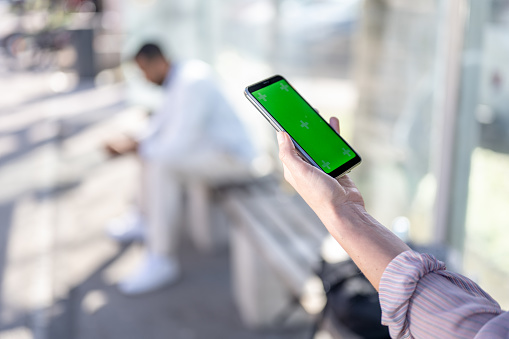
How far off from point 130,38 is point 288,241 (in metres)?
5.11

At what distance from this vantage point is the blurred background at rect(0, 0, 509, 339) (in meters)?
2.47

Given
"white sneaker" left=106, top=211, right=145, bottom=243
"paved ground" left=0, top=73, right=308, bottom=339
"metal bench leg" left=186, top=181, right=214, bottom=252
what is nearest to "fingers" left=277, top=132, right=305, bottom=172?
"paved ground" left=0, top=73, right=308, bottom=339

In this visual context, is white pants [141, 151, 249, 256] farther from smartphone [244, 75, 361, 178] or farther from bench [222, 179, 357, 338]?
smartphone [244, 75, 361, 178]

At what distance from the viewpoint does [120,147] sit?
4109 mm

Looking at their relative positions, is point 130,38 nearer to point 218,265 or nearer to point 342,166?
point 218,265

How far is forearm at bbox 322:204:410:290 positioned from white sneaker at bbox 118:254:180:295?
9.07 feet

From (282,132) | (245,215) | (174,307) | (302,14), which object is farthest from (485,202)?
(302,14)

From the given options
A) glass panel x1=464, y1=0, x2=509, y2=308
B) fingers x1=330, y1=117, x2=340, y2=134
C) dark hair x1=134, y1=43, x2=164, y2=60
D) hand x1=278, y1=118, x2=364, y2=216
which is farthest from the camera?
dark hair x1=134, y1=43, x2=164, y2=60

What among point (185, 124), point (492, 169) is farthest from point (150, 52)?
point (492, 169)

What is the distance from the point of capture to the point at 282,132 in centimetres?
116

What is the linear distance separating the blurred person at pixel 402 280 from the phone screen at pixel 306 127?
0.43ft

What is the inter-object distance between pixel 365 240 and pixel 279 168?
12.2 feet

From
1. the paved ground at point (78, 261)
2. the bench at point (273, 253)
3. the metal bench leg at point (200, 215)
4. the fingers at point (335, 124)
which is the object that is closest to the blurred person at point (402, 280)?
the fingers at point (335, 124)

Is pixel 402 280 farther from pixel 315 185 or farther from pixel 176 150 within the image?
pixel 176 150
